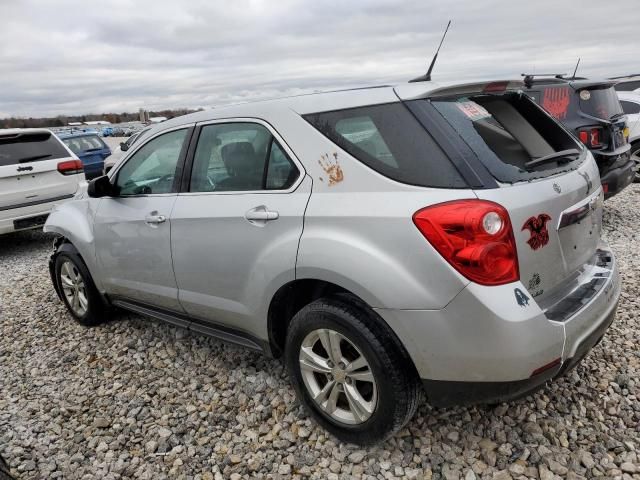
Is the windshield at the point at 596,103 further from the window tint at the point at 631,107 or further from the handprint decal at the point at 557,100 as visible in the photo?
the window tint at the point at 631,107

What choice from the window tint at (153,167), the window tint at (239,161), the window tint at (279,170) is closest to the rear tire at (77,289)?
the window tint at (153,167)

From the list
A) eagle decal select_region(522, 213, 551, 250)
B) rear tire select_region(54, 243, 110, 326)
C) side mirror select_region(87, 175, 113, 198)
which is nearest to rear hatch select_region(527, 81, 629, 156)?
eagle decal select_region(522, 213, 551, 250)

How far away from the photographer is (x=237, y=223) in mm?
2688

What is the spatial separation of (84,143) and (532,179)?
14.0 m

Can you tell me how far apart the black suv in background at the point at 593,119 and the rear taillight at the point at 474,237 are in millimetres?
4141

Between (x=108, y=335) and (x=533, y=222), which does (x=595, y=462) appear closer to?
(x=533, y=222)

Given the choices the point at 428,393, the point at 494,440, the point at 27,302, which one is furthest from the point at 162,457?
the point at 27,302

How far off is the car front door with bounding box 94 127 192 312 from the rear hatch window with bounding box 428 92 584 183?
172 cm

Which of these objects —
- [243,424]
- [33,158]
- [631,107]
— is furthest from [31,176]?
[631,107]

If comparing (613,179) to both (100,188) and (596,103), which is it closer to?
(596,103)

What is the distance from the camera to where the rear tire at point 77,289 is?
4.10m

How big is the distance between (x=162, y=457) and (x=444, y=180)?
1.99 metres

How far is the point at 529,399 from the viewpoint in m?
2.81

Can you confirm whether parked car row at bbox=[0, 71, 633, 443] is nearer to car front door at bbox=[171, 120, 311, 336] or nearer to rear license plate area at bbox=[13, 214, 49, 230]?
car front door at bbox=[171, 120, 311, 336]
